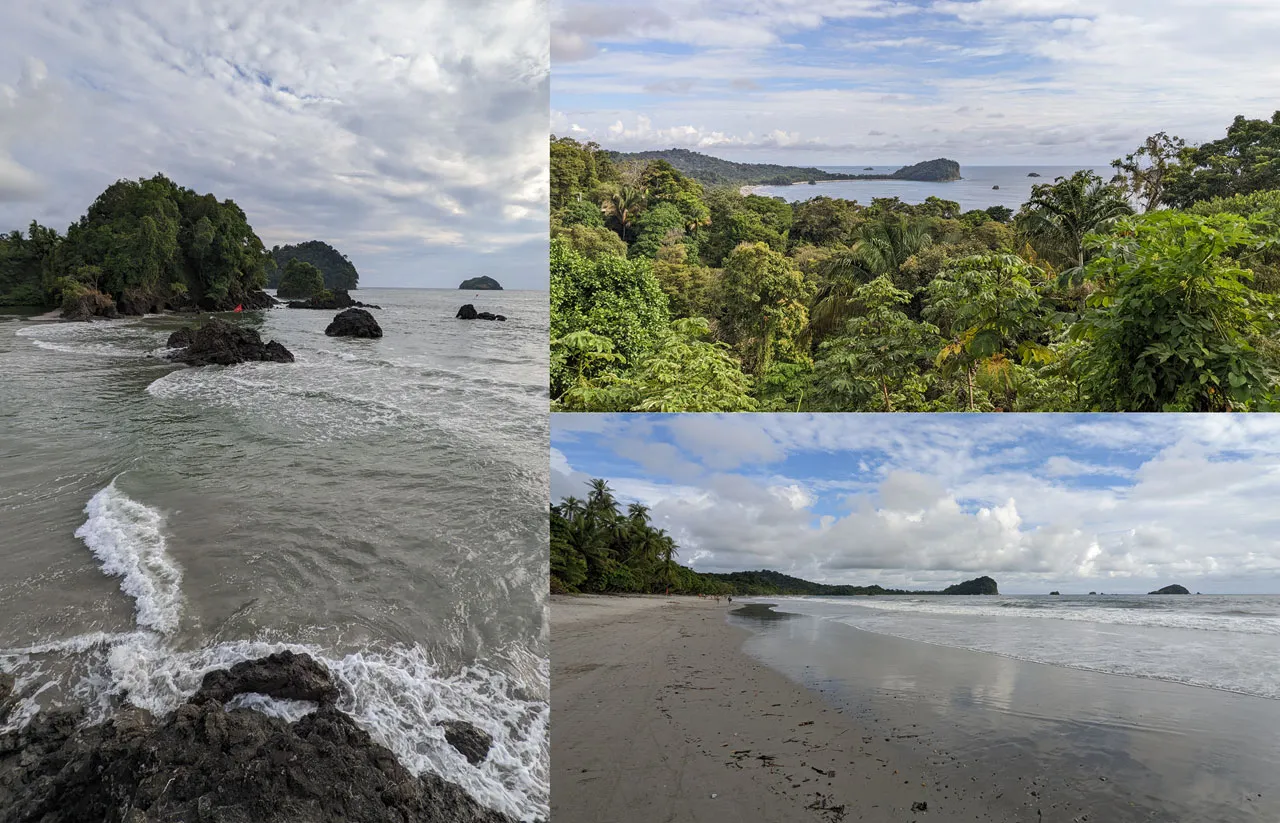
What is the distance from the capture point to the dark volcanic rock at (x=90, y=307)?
13422 millimetres

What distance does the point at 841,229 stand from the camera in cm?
662

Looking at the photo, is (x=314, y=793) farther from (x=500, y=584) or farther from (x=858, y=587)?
(x=858, y=587)

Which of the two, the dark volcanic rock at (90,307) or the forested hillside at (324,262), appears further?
the forested hillside at (324,262)

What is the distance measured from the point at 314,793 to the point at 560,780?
1.97m

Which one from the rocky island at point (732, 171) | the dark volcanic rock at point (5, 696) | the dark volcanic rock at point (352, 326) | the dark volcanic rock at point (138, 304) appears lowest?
the dark volcanic rock at point (5, 696)

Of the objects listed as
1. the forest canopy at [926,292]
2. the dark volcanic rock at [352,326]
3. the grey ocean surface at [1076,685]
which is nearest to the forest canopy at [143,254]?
the dark volcanic rock at [352,326]

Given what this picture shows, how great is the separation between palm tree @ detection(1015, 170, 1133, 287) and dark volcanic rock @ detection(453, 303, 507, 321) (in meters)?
15.1

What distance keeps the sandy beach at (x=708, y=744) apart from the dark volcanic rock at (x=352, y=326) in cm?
1440

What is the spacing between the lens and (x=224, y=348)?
11227 millimetres

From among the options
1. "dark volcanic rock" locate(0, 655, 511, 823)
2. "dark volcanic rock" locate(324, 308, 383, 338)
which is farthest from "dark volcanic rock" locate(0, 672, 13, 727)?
"dark volcanic rock" locate(324, 308, 383, 338)

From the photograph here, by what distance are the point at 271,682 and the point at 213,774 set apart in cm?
72

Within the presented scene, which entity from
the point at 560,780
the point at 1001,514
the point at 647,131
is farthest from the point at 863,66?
the point at 560,780

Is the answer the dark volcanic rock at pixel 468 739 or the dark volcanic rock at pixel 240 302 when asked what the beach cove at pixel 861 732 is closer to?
the dark volcanic rock at pixel 468 739

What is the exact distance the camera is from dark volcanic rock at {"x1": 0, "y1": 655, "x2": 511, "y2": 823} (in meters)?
2.70
